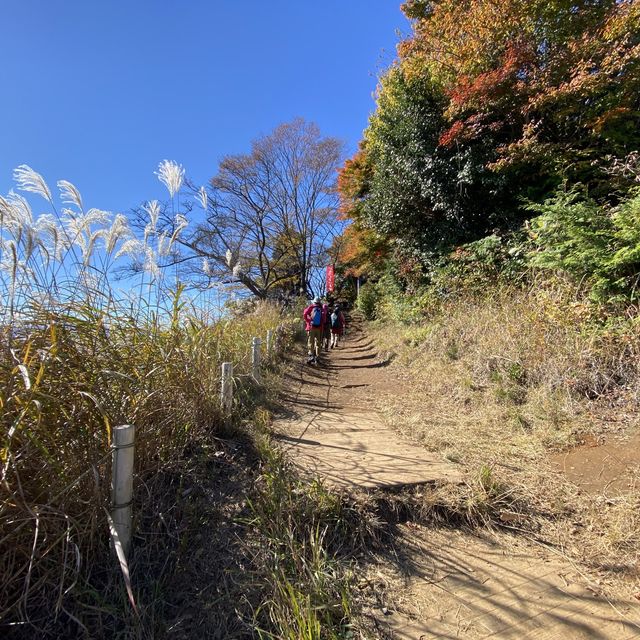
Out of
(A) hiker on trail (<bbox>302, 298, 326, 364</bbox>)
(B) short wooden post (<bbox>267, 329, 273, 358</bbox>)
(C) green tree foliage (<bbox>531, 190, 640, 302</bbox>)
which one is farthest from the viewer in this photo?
(A) hiker on trail (<bbox>302, 298, 326, 364</bbox>)

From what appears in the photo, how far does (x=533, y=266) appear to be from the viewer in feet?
20.0

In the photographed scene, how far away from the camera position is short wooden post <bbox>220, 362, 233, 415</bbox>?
130 inches

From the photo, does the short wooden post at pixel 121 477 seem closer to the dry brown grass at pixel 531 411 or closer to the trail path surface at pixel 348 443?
the trail path surface at pixel 348 443

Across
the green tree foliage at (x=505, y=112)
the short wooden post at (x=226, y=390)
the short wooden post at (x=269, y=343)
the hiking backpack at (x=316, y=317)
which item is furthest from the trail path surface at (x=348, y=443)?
the green tree foliage at (x=505, y=112)

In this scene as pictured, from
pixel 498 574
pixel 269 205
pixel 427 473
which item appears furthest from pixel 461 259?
pixel 269 205

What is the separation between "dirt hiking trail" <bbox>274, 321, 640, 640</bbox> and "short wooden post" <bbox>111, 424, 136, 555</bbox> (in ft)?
4.17

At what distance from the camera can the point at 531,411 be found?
4.05 meters

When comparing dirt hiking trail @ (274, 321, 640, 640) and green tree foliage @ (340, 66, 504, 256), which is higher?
green tree foliage @ (340, 66, 504, 256)

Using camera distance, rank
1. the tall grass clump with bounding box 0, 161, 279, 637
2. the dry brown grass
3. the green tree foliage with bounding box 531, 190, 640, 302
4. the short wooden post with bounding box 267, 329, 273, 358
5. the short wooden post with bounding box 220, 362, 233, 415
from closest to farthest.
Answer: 1. the tall grass clump with bounding box 0, 161, 279, 637
2. the dry brown grass
3. the short wooden post with bounding box 220, 362, 233, 415
4. the green tree foliage with bounding box 531, 190, 640, 302
5. the short wooden post with bounding box 267, 329, 273, 358

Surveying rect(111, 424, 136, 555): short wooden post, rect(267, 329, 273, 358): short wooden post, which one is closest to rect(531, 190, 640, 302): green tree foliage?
rect(267, 329, 273, 358): short wooden post

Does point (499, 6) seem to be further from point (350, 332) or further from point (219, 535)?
point (350, 332)

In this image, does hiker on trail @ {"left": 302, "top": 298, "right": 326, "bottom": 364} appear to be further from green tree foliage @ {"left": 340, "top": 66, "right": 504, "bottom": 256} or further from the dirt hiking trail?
the dirt hiking trail

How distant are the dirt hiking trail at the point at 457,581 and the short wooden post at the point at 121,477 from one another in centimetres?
127

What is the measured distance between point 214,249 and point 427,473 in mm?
19618
